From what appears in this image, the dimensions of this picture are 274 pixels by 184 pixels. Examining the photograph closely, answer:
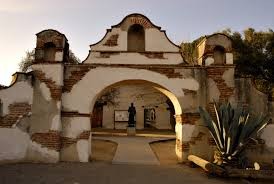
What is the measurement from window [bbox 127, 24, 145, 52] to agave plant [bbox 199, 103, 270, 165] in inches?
143

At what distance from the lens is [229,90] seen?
968 centimetres

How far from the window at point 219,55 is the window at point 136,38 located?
8.18 feet

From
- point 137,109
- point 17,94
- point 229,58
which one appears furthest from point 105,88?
point 137,109

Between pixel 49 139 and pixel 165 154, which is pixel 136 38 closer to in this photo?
pixel 49 139

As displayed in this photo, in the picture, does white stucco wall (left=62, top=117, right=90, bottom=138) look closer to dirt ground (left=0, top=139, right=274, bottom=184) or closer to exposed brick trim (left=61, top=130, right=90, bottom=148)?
exposed brick trim (left=61, top=130, right=90, bottom=148)

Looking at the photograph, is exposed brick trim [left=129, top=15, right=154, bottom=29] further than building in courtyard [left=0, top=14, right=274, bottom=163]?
Yes

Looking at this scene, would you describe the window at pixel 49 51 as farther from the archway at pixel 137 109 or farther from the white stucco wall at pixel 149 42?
the archway at pixel 137 109

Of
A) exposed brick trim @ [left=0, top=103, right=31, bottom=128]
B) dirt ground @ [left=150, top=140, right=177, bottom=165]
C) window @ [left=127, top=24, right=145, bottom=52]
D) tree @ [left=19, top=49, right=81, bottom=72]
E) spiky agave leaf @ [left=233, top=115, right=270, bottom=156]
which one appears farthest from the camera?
tree @ [left=19, top=49, right=81, bottom=72]

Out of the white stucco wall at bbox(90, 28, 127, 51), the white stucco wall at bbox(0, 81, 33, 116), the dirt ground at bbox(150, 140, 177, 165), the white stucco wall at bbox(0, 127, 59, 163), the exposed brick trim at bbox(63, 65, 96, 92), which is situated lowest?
the dirt ground at bbox(150, 140, 177, 165)

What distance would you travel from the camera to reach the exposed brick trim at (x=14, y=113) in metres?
9.34

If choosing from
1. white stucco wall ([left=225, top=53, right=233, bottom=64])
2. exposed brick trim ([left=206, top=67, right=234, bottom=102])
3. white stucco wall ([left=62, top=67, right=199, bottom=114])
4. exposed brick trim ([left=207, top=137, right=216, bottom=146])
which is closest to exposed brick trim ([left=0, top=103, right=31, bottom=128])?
white stucco wall ([left=62, top=67, right=199, bottom=114])

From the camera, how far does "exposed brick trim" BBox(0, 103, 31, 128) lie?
30.7ft

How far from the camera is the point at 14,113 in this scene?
9.41 meters

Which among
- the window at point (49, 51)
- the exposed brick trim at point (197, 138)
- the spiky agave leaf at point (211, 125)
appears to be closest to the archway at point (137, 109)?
the window at point (49, 51)
